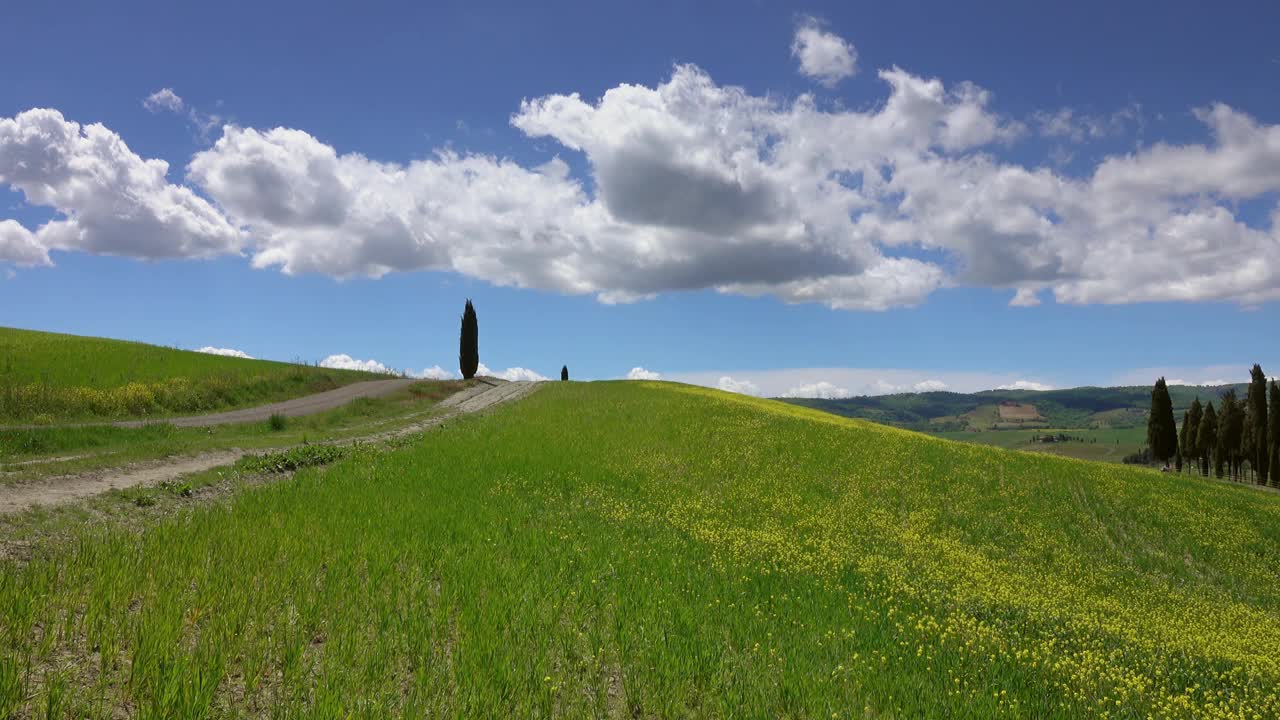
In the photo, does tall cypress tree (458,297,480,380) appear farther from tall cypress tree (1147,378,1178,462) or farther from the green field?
tall cypress tree (1147,378,1178,462)

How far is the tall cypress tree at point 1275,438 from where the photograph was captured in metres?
70.6

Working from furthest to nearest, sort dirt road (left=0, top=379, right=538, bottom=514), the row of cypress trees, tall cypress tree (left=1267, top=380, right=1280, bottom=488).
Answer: the row of cypress trees, tall cypress tree (left=1267, top=380, right=1280, bottom=488), dirt road (left=0, top=379, right=538, bottom=514)

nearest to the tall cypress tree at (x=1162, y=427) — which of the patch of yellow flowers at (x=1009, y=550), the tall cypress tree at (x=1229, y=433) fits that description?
the tall cypress tree at (x=1229, y=433)

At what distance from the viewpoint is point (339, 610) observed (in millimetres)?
7965

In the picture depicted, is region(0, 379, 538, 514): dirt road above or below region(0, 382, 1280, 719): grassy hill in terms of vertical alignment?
above

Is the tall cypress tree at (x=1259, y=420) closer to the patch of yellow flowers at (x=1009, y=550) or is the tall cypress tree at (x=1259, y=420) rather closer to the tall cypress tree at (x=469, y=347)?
the patch of yellow flowers at (x=1009, y=550)

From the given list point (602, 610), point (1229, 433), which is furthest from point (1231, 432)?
point (602, 610)

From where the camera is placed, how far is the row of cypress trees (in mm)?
72688

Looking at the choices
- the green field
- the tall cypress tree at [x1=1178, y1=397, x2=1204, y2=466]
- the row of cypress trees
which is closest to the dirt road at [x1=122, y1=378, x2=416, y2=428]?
the green field

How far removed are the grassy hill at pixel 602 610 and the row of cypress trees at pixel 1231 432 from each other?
72.9 m

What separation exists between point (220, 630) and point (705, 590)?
22.7ft

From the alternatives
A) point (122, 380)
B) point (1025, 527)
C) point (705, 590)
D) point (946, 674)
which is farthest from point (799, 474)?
point (122, 380)

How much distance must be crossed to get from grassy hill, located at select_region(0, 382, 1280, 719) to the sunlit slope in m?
23.3

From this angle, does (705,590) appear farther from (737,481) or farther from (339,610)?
(737,481)
